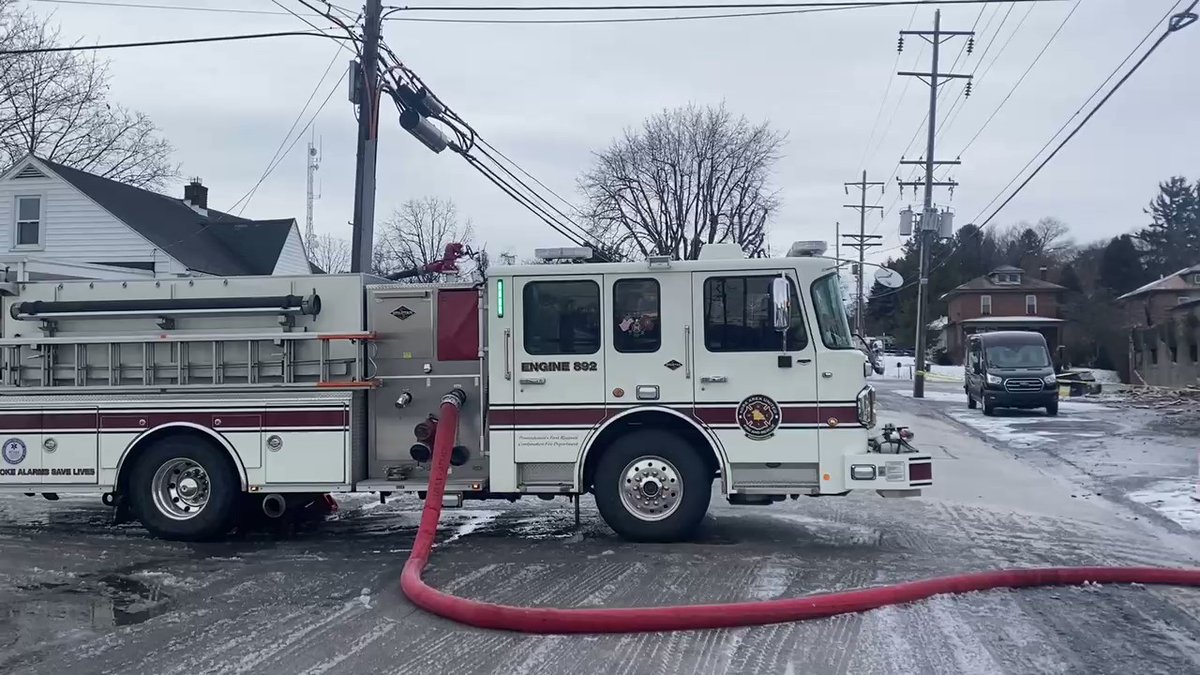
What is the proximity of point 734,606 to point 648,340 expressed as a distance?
10.1ft

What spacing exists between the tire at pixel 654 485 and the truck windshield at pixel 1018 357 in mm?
20318

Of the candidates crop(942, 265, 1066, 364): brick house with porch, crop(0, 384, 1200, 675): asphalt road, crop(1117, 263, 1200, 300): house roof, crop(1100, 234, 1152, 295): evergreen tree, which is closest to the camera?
crop(0, 384, 1200, 675): asphalt road

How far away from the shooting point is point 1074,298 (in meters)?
75.2

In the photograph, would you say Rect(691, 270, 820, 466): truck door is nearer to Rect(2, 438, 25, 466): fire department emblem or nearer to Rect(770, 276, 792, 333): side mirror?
Rect(770, 276, 792, 333): side mirror

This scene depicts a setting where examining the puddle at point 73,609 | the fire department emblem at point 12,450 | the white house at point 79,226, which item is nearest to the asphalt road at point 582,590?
the puddle at point 73,609

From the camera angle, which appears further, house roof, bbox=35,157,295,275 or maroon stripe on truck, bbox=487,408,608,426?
house roof, bbox=35,157,295,275

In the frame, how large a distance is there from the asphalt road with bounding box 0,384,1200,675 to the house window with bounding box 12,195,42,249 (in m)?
18.8

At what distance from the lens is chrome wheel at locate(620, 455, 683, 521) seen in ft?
30.0

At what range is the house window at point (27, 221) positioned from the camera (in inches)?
1117

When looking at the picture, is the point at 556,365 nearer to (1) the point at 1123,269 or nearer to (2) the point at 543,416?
(2) the point at 543,416

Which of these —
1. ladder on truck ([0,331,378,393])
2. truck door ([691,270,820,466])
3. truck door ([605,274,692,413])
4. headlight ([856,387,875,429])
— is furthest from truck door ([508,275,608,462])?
headlight ([856,387,875,429])

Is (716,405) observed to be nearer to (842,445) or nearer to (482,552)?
(842,445)

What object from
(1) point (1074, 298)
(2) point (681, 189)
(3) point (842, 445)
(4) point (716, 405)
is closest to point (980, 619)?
(3) point (842, 445)

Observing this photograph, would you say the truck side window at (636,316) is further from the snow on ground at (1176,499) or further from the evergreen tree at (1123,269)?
the evergreen tree at (1123,269)
